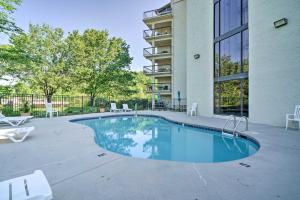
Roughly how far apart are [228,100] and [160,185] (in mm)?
8963

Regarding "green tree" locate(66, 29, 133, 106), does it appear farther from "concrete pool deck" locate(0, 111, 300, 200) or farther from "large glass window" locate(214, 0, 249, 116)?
"concrete pool deck" locate(0, 111, 300, 200)

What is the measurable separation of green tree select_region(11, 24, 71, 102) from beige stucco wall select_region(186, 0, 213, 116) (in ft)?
42.3

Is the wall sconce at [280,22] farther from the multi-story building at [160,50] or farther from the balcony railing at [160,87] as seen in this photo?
the balcony railing at [160,87]

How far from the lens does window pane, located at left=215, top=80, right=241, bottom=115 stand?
9.41 meters

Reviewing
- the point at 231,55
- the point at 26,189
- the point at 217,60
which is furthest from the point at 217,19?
the point at 26,189

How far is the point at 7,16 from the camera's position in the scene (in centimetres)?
861

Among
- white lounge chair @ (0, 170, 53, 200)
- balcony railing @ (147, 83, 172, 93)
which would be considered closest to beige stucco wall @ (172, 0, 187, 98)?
balcony railing @ (147, 83, 172, 93)

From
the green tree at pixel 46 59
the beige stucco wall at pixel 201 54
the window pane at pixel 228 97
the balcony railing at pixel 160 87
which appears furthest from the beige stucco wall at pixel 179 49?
→ the green tree at pixel 46 59

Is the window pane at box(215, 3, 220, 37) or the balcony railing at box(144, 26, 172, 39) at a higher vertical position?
the balcony railing at box(144, 26, 172, 39)

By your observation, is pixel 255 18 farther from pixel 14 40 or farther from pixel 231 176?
pixel 14 40

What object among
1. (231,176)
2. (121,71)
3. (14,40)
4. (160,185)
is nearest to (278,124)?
(231,176)

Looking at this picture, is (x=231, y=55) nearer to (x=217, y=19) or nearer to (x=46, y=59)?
(x=217, y=19)

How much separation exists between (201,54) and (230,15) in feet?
9.67

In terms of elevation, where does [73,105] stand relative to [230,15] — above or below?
below
